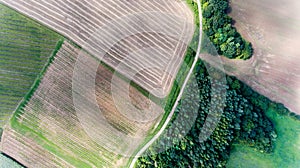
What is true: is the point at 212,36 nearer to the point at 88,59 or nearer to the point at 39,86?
the point at 88,59

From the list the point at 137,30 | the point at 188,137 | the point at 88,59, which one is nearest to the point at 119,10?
the point at 137,30

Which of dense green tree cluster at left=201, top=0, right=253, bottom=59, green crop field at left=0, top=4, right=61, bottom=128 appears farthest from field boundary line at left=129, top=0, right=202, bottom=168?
green crop field at left=0, top=4, right=61, bottom=128

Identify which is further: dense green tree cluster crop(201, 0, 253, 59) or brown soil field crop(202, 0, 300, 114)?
brown soil field crop(202, 0, 300, 114)

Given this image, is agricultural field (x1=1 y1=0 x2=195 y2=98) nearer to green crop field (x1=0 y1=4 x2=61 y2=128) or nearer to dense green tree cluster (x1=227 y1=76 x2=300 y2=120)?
green crop field (x1=0 y1=4 x2=61 y2=128)

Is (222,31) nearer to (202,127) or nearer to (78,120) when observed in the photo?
(202,127)

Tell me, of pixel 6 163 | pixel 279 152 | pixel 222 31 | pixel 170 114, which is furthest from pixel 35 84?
pixel 279 152

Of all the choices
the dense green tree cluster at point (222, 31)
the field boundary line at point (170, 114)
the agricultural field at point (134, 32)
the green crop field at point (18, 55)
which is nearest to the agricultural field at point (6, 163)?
the green crop field at point (18, 55)
